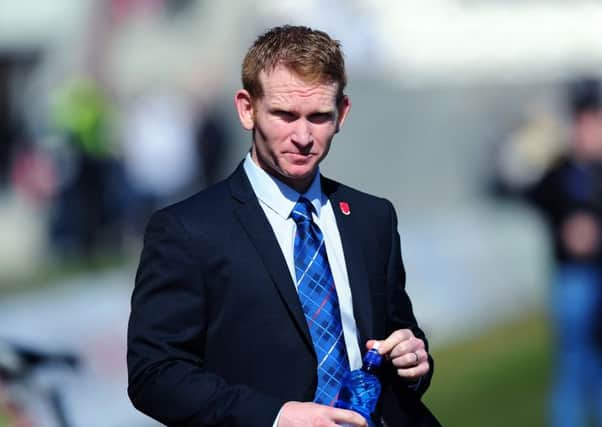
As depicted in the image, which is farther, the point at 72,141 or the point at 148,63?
the point at 148,63

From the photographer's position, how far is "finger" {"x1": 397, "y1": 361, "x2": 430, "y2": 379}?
343 centimetres

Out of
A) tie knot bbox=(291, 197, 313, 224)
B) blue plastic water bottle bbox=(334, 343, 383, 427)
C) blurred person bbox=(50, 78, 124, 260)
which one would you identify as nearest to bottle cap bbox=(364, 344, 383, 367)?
blue plastic water bottle bbox=(334, 343, 383, 427)

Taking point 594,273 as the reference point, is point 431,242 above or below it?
below

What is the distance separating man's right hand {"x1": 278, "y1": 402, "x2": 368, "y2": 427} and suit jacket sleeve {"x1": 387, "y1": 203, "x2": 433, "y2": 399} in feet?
0.99

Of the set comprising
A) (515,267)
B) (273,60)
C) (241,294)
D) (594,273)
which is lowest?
(515,267)

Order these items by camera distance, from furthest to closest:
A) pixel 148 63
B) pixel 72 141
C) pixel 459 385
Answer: pixel 148 63 → pixel 72 141 → pixel 459 385

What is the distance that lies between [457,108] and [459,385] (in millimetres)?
9121

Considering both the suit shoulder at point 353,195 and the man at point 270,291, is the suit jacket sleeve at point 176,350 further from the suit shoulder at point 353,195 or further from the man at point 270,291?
the suit shoulder at point 353,195

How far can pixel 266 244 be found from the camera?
3.40 m

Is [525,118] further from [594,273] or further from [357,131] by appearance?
[594,273]

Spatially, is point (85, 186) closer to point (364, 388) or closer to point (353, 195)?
point (353, 195)

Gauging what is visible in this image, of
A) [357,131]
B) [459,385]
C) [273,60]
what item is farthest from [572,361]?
[357,131]

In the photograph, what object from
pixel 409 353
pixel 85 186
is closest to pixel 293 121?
pixel 409 353

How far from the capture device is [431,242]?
13398mm
